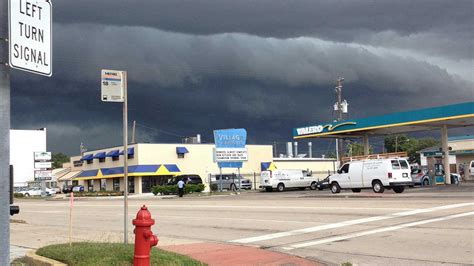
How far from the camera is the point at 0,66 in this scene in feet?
13.5

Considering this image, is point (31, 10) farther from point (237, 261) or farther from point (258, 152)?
point (258, 152)

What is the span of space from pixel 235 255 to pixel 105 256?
2.94 metres

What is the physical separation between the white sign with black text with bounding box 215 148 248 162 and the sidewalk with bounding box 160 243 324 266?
37.4m

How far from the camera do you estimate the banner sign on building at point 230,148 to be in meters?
49.3

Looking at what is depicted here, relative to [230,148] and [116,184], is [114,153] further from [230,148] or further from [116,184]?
[230,148]

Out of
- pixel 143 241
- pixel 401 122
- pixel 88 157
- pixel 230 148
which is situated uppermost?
pixel 401 122

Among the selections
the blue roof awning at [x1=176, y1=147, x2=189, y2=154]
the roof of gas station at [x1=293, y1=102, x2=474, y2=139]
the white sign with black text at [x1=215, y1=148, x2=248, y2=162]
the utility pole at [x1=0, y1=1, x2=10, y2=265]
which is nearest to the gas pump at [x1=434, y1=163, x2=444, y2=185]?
the roof of gas station at [x1=293, y1=102, x2=474, y2=139]

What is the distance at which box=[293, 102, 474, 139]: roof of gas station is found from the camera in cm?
3575

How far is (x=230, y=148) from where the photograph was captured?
4991 cm

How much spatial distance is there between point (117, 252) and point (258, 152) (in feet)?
205

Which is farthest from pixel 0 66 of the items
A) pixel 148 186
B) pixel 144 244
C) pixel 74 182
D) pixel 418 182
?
pixel 74 182

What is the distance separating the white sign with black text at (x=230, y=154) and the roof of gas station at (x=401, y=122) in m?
5.40

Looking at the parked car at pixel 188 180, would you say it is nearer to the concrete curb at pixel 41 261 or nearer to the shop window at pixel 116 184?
the shop window at pixel 116 184

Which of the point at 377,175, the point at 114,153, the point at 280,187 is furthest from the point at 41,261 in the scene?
the point at 114,153
